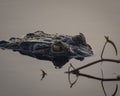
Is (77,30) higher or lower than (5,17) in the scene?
lower

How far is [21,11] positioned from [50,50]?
1.54ft

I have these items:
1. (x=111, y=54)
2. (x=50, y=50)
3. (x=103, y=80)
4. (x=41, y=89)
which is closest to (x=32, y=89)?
(x=41, y=89)

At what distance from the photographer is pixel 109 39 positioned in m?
2.35

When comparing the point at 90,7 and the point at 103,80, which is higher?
the point at 90,7

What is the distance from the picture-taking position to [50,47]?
7.52 feet

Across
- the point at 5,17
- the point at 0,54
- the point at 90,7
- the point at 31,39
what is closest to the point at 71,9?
the point at 90,7

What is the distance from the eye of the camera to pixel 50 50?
7.51 feet

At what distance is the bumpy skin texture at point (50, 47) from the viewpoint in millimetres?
2275

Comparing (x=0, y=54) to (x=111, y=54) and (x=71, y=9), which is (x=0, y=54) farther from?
(x=111, y=54)

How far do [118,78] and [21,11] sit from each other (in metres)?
1.15

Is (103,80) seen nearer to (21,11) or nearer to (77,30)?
(77,30)

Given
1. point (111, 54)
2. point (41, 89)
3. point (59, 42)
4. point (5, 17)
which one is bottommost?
point (41, 89)

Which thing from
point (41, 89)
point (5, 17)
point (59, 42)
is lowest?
point (41, 89)

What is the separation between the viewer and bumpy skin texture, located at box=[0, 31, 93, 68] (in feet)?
7.47
